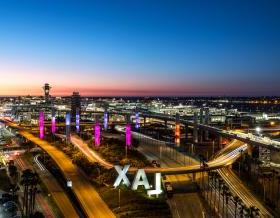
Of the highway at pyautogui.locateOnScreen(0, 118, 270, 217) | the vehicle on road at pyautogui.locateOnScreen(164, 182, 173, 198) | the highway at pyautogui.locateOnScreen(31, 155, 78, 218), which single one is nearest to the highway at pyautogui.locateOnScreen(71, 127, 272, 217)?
the highway at pyautogui.locateOnScreen(0, 118, 270, 217)

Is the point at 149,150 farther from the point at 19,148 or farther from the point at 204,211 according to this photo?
the point at 204,211

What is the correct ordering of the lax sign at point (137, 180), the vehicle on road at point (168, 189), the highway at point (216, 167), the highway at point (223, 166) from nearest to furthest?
1. the lax sign at point (137, 180)
2. the vehicle on road at point (168, 189)
3. the highway at point (216, 167)
4. the highway at point (223, 166)

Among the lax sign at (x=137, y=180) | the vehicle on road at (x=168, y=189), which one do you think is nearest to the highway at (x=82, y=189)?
the lax sign at (x=137, y=180)

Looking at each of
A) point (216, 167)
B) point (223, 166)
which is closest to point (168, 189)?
point (216, 167)

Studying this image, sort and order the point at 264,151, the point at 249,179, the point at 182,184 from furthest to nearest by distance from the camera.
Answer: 1. the point at 264,151
2. the point at 249,179
3. the point at 182,184

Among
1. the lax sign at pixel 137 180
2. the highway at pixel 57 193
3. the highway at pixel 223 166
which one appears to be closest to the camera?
the highway at pixel 57 193

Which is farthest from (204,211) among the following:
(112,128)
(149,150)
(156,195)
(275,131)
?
(112,128)

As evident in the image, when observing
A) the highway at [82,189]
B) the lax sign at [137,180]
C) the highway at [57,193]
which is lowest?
the highway at [57,193]

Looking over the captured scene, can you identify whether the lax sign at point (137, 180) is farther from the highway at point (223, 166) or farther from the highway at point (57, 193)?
the highway at point (223, 166)

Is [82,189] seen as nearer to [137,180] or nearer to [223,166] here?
[137,180]
